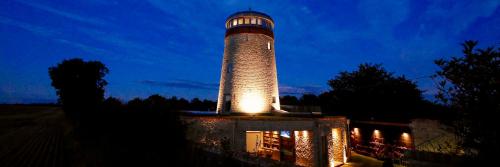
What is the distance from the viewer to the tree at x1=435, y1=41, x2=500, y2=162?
3658 mm

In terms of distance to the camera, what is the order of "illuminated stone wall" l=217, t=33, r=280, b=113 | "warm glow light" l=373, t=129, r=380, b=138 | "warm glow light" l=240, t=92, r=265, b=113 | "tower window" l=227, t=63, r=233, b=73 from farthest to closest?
"tower window" l=227, t=63, r=233, b=73 < "warm glow light" l=373, t=129, r=380, b=138 < "illuminated stone wall" l=217, t=33, r=280, b=113 < "warm glow light" l=240, t=92, r=265, b=113

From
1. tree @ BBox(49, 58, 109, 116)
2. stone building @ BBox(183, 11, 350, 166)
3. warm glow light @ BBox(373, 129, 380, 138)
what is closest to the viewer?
stone building @ BBox(183, 11, 350, 166)

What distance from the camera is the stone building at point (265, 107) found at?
14.9 metres

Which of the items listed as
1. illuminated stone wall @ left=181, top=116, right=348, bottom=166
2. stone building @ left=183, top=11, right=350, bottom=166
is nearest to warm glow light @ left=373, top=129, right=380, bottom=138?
stone building @ left=183, top=11, right=350, bottom=166

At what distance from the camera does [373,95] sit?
22.3m

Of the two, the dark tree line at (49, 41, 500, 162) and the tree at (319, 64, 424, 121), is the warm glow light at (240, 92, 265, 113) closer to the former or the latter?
the dark tree line at (49, 41, 500, 162)

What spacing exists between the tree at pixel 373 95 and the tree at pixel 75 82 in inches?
1102

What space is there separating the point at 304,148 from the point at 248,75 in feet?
23.9

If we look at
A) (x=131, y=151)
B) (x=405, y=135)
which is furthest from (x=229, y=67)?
(x=405, y=135)

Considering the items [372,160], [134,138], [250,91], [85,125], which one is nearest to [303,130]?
[250,91]

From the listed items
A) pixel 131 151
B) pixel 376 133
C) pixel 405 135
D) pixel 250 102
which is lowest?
pixel 376 133

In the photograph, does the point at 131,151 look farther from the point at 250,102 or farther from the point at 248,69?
the point at 248,69

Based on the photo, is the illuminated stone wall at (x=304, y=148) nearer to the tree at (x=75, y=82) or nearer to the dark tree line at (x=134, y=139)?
the dark tree line at (x=134, y=139)

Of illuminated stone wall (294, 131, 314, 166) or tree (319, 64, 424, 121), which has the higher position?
tree (319, 64, 424, 121)
